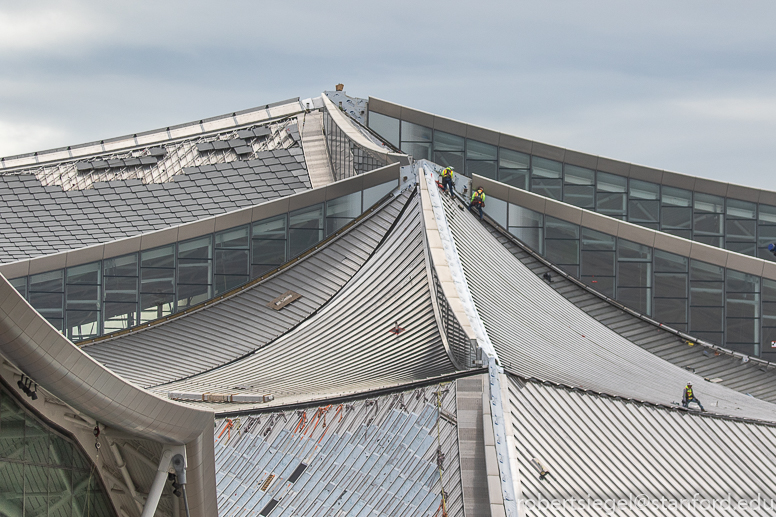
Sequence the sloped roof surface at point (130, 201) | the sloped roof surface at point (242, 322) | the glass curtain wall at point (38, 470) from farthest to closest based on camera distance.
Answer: the sloped roof surface at point (130, 201) → the sloped roof surface at point (242, 322) → the glass curtain wall at point (38, 470)

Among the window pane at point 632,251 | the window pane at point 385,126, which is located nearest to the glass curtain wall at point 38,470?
the window pane at point 632,251

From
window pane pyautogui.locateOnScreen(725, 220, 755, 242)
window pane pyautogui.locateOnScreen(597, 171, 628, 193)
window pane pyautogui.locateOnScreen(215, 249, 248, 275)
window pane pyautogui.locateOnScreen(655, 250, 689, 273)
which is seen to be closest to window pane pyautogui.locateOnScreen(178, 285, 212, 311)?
window pane pyautogui.locateOnScreen(215, 249, 248, 275)

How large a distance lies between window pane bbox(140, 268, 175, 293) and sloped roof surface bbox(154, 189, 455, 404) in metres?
5.49

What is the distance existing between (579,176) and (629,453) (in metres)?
27.0

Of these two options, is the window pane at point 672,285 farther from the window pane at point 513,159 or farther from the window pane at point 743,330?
the window pane at point 513,159

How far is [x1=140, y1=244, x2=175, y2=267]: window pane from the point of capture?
39.7m

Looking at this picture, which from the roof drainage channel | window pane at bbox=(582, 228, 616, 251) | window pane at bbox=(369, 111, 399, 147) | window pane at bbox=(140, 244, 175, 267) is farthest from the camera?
window pane at bbox=(369, 111, 399, 147)

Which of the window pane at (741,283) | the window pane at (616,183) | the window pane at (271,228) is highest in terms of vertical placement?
the window pane at (616,183)

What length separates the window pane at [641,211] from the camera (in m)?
50.5

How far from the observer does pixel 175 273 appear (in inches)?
1577

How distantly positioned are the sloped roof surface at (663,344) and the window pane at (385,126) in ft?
45.5

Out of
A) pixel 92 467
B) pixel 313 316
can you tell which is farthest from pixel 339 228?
pixel 92 467

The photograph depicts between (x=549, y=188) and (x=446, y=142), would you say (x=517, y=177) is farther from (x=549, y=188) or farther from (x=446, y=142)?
(x=446, y=142)

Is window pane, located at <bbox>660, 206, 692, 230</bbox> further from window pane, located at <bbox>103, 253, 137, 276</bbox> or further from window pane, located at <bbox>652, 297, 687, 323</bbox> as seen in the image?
window pane, located at <bbox>103, 253, 137, 276</bbox>
